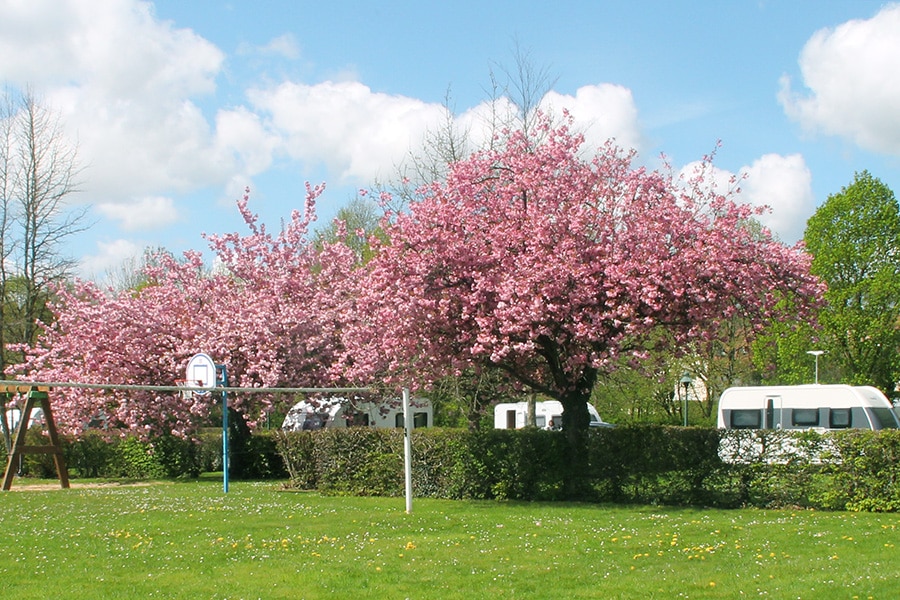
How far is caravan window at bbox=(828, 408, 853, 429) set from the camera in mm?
26766

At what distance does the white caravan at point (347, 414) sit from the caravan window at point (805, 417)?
11094 millimetres

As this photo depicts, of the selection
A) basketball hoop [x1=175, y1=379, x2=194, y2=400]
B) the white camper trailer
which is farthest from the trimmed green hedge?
the white camper trailer

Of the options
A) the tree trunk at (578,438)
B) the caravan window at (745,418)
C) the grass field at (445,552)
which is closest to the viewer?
the grass field at (445,552)

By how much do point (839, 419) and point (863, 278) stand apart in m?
11.3

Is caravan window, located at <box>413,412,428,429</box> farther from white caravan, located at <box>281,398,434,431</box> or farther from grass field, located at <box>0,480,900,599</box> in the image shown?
grass field, located at <box>0,480,900,599</box>

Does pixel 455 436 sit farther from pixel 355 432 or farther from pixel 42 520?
pixel 42 520

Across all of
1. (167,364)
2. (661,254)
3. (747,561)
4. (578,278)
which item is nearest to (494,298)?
(578,278)

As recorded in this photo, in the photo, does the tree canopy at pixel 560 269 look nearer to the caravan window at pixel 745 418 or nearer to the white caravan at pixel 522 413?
the caravan window at pixel 745 418

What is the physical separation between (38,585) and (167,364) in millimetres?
16868

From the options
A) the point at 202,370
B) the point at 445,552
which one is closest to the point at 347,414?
the point at 202,370

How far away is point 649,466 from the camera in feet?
53.0

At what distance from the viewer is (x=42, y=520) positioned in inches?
571

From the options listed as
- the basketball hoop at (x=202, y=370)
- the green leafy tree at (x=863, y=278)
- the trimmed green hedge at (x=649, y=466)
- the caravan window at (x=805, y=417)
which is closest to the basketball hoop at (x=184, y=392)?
the basketball hoop at (x=202, y=370)

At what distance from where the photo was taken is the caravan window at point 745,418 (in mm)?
29095
